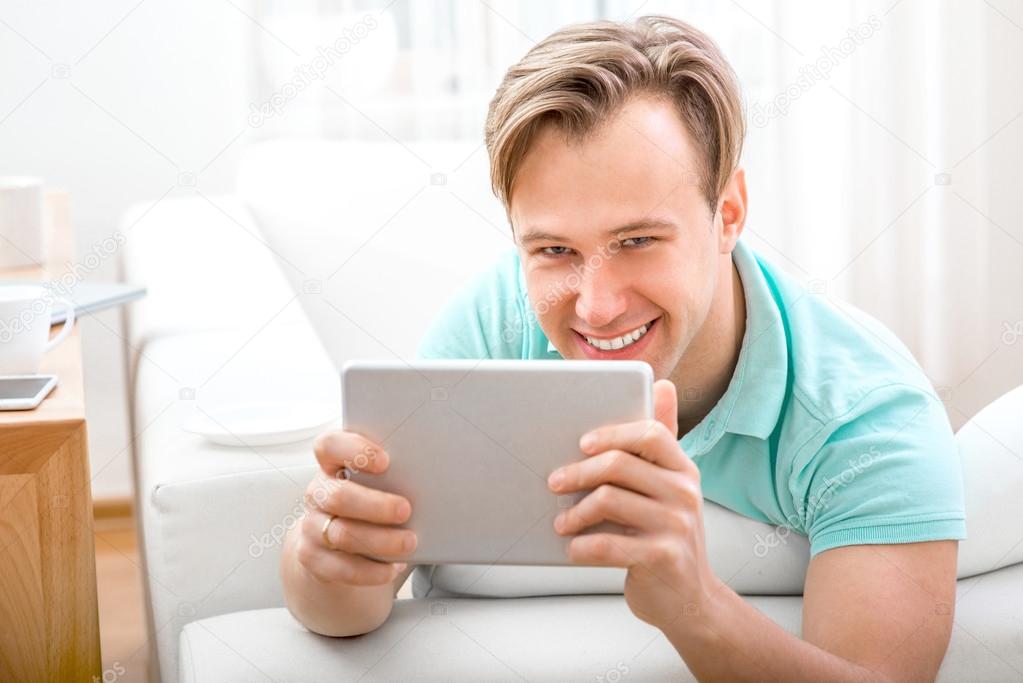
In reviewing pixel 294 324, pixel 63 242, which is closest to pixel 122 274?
pixel 63 242

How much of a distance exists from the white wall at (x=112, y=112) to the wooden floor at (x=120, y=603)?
100mm

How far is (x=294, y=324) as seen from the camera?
158 centimetres

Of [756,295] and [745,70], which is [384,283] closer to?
[756,295]

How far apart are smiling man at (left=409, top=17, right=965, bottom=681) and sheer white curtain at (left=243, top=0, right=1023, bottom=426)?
155 cm

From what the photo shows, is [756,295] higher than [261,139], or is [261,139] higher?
[261,139]

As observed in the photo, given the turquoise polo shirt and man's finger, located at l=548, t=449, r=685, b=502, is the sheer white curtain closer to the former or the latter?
the turquoise polo shirt

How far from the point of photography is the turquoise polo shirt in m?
1.00

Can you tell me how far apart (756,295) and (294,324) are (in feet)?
2.15

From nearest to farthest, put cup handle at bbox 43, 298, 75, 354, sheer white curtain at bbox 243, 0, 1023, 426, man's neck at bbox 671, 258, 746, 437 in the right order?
man's neck at bbox 671, 258, 746, 437 < cup handle at bbox 43, 298, 75, 354 < sheer white curtain at bbox 243, 0, 1023, 426

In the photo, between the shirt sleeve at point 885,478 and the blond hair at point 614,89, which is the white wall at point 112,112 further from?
the shirt sleeve at point 885,478

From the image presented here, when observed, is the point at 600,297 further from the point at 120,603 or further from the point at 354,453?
the point at 120,603

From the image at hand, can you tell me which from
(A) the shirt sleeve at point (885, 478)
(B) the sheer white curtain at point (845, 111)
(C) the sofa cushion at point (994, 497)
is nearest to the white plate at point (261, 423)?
(A) the shirt sleeve at point (885, 478)

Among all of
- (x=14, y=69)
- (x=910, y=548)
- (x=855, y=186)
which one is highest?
(x=14, y=69)

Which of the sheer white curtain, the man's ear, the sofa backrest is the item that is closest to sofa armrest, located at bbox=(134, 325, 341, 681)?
the man's ear
